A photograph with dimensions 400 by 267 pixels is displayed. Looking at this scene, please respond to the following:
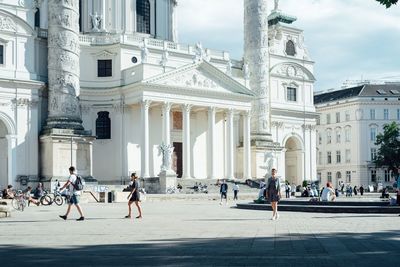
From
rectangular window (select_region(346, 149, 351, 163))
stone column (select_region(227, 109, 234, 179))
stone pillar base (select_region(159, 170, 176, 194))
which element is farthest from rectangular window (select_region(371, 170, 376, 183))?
stone pillar base (select_region(159, 170, 176, 194))

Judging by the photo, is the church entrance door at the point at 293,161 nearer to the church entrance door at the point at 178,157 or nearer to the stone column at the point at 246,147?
the stone column at the point at 246,147

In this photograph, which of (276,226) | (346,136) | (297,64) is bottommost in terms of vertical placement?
(276,226)

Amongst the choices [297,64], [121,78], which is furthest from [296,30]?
[121,78]

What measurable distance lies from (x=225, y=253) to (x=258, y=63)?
5503 cm

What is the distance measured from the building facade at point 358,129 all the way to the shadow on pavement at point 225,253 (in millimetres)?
80403

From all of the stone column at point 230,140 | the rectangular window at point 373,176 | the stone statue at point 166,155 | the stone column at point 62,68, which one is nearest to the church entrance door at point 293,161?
the stone column at point 230,140

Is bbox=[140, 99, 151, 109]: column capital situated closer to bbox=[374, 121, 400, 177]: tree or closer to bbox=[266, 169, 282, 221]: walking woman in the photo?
bbox=[374, 121, 400, 177]: tree

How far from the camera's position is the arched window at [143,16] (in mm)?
66250

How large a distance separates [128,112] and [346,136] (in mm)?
45998

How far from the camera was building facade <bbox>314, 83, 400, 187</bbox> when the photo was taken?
9231cm

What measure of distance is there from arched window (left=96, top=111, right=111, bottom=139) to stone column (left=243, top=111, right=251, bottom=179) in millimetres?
13411

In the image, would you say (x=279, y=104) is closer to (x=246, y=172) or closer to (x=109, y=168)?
(x=246, y=172)

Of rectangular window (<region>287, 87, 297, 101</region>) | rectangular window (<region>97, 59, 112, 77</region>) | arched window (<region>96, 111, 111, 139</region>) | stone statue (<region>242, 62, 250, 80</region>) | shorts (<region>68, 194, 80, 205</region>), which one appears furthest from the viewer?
rectangular window (<region>287, 87, 297, 101</region>)

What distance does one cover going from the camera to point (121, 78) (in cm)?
5866
